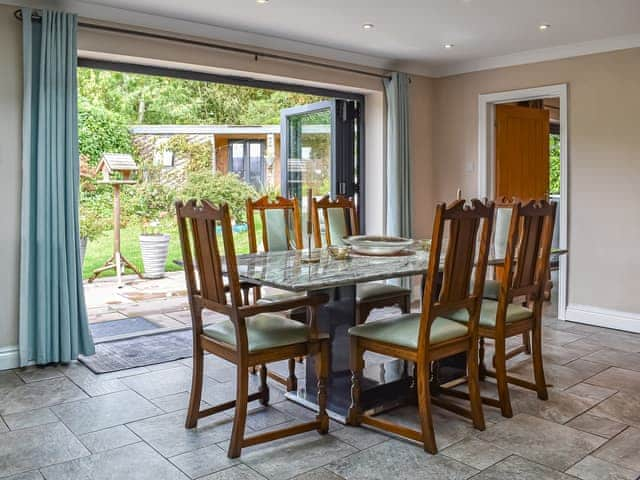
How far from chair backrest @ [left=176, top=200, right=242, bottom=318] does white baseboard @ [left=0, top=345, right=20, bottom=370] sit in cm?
171

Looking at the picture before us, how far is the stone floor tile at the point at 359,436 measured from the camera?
270 cm

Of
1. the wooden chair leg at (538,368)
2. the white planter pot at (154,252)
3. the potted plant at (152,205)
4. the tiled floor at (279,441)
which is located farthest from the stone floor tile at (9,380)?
the potted plant at (152,205)

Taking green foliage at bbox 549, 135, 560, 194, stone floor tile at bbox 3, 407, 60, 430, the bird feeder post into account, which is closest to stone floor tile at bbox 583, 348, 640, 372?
stone floor tile at bbox 3, 407, 60, 430

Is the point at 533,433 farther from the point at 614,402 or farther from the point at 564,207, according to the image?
the point at 564,207

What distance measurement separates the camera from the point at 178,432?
2830 millimetres

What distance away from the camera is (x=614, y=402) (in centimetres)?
322

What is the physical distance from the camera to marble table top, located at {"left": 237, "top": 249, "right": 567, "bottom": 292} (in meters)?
2.56

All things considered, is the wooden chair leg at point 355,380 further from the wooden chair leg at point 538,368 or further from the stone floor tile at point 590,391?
the stone floor tile at point 590,391

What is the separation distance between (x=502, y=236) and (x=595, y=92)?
1.74 meters

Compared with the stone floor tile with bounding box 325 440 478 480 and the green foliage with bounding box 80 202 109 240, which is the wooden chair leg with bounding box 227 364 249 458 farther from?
the green foliage with bounding box 80 202 109 240

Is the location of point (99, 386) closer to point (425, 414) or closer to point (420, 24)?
point (425, 414)

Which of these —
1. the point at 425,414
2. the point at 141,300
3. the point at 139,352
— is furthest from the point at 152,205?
the point at 425,414

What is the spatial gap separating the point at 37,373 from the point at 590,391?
3.34 m

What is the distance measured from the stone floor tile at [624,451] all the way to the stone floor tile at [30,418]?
2.60 metres
